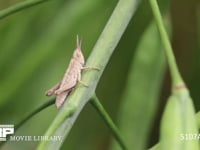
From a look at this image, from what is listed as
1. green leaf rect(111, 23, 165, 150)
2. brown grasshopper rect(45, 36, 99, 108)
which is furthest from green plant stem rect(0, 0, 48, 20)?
green leaf rect(111, 23, 165, 150)

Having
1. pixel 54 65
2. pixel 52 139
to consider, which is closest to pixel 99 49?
pixel 52 139

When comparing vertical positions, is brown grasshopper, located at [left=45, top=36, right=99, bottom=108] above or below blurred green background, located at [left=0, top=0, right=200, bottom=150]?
above

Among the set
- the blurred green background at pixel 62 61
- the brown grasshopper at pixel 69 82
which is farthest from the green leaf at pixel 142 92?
the brown grasshopper at pixel 69 82

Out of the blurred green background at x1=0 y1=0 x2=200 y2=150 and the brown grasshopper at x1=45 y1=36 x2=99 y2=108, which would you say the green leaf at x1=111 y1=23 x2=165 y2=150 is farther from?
the brown grasshopper at x1=45 y1=36 x2=99 y2=108

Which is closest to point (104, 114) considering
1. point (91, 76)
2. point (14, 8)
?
point (91, 76)

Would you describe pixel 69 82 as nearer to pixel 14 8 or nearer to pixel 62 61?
pixel 14 8

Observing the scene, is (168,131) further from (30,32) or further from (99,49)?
(30,32)

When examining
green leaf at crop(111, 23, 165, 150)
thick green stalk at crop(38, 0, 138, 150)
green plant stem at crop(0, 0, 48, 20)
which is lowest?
green leaf at crop(111, 23, 165, 150)

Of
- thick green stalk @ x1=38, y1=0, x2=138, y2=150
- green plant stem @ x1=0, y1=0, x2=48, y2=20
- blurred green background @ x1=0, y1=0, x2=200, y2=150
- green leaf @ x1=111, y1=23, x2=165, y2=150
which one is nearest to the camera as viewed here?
thick green stalk @ x1=38, y1=0, x2=138, y2=150

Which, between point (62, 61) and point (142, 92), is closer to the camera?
point (142, 92)

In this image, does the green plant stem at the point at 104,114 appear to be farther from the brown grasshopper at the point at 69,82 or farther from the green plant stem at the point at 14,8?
the green plant stem at the point at 14,8
